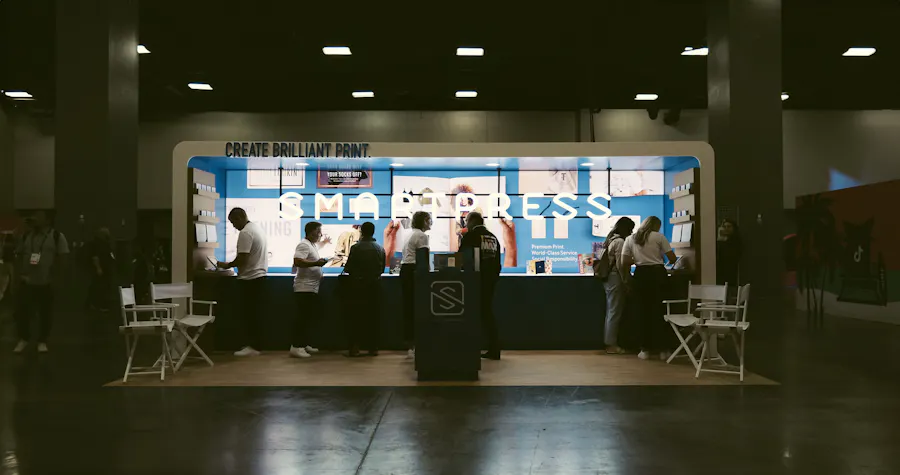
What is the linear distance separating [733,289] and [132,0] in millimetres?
8908

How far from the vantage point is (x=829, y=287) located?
1347 centimetres

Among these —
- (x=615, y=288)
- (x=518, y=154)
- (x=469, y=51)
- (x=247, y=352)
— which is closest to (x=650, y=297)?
(x=615, y=288)

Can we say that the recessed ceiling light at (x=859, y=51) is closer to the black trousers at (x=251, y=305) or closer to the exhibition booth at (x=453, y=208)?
the exhibition booth at (x=453, y=208)

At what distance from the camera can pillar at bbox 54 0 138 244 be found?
397 inches

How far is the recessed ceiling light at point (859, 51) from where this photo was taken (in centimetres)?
1342

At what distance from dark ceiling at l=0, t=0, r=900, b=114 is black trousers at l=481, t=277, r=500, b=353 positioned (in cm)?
494

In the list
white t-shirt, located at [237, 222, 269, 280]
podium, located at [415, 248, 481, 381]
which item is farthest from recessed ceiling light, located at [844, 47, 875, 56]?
white t-shirt, located at [237, 222, 269, 280]

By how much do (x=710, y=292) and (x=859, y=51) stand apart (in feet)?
28.7

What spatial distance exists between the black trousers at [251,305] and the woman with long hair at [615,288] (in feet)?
12.8

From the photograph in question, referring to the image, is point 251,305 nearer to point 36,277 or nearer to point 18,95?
point 36,277

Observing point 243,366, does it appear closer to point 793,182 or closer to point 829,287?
point 829,287

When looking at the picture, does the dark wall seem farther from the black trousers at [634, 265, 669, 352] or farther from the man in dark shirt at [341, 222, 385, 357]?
the black trousers at [634, 265, 669, 352]

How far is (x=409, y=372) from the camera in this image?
7168 millimetres

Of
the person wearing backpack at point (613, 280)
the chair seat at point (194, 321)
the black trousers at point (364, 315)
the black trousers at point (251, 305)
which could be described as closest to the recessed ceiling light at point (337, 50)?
the black trousers at point (251, 305)
